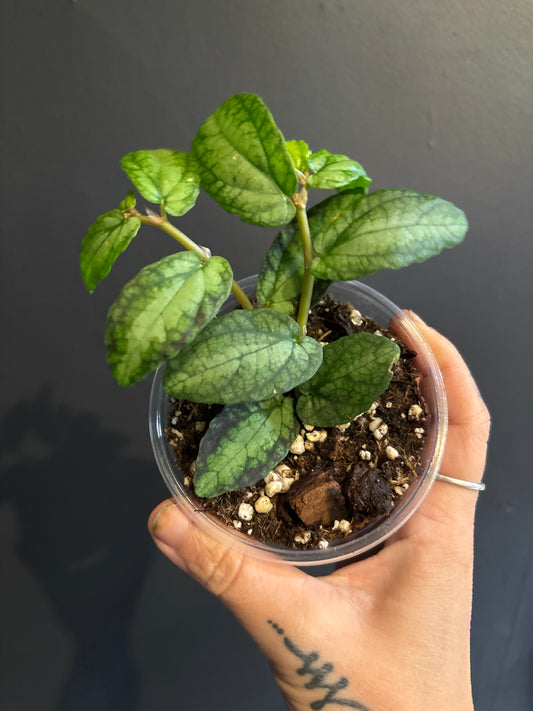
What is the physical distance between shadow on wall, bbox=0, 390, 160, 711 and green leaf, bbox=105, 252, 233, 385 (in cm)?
99

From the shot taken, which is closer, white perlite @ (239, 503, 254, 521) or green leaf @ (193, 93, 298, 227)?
green leaf @ (193, 93, 298, 227)

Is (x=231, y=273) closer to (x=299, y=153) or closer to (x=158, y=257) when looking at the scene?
(x=299, y=153)

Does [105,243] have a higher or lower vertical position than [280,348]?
higher

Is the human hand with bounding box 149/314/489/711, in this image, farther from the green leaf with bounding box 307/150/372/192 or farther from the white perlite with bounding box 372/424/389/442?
the green leaf with bounding box 307/150/372/192

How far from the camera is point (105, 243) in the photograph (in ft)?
2.44

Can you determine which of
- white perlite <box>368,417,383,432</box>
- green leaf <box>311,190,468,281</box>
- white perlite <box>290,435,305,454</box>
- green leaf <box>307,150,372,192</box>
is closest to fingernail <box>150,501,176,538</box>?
white perlite <box>290,435,305,454</box>

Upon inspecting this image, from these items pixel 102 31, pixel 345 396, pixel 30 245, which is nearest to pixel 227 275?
pixel 345 396

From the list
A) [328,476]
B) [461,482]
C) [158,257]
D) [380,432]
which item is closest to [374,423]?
[380,432]

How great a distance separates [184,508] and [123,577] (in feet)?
2.32

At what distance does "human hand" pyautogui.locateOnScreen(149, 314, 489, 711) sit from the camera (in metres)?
1.00

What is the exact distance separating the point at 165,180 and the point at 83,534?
118 centimetres

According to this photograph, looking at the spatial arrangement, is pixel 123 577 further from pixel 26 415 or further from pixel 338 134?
pixel 338 134

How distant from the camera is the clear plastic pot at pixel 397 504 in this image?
3.32 feet

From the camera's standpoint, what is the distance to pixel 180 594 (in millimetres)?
1592
